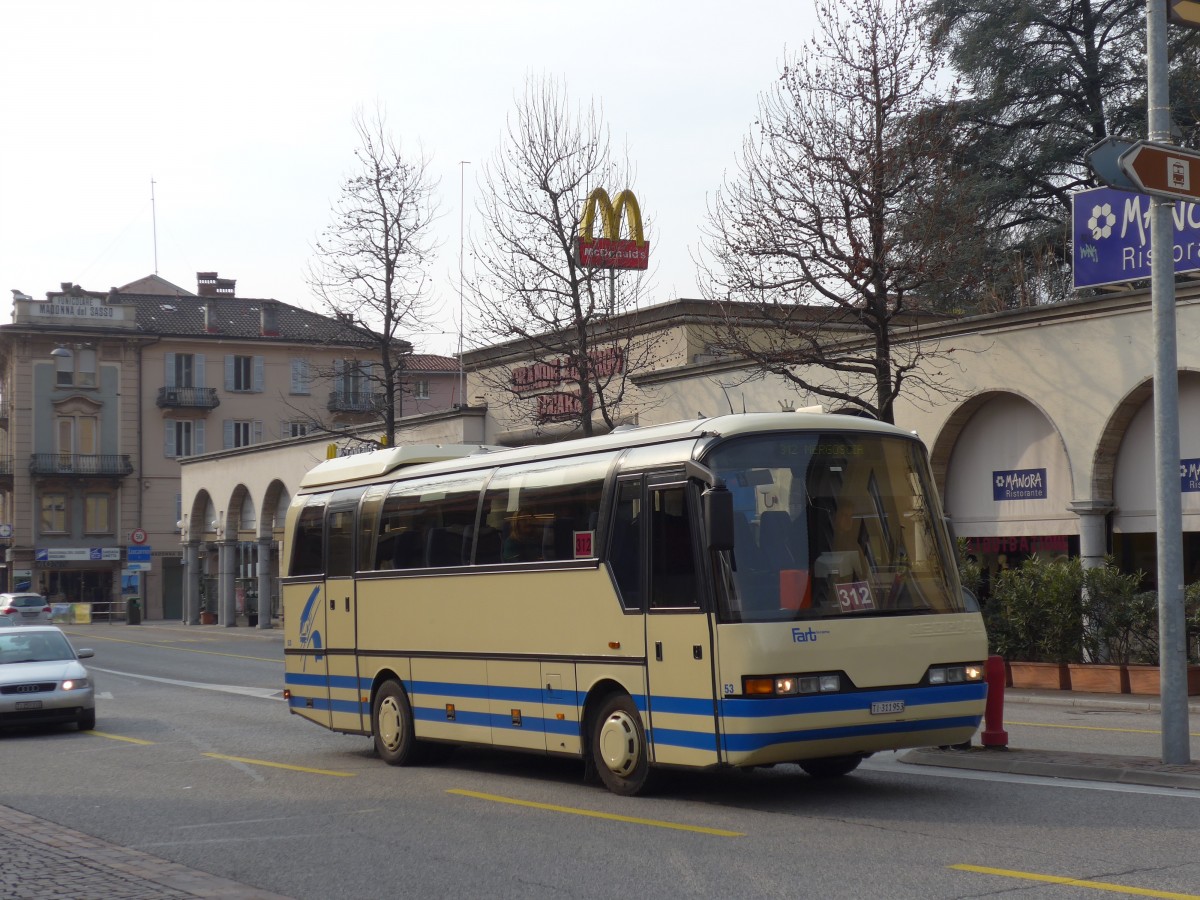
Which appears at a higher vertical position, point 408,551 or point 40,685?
point 408,551

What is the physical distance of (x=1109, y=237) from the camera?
2578 cm

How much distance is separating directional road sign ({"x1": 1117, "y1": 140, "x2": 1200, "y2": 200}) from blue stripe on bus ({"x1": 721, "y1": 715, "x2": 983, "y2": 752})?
14.3 ft

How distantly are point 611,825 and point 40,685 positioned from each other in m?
12.3

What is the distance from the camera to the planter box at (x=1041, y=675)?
22.1 m

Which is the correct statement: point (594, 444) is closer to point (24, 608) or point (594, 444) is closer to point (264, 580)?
point (264, 580)

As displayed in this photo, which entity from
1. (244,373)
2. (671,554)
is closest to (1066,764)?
(671,554)

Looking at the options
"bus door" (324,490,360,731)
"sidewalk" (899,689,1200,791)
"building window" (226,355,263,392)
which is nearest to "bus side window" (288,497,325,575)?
"bus door" (324,490,360,731)

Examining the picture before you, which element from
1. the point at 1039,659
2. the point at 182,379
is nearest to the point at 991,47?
the point at 1039,659

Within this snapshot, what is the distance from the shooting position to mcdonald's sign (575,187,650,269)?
33.0m

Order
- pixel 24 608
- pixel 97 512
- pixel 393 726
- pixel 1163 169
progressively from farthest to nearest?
pixel 97 512
pixel 24 608
pixel 393 726
pixel 1163 169

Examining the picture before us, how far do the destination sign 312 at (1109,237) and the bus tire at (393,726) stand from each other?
14861mm

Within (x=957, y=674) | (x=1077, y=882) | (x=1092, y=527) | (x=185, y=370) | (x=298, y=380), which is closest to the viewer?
(x=1077, y=882)

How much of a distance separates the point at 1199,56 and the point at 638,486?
29737mm

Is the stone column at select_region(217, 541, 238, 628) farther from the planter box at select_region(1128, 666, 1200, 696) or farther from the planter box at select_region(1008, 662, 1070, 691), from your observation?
the planter box at select_region(1128, 666, 1200, 696)
